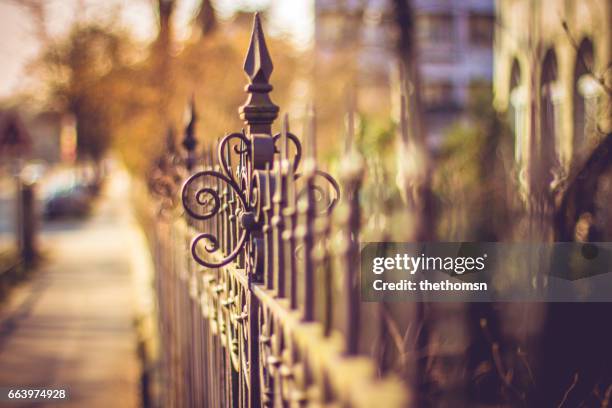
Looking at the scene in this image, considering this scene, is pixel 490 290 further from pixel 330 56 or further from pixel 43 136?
pixel 43 136

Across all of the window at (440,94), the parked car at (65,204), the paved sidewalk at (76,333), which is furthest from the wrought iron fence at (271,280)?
the window at (440,94)

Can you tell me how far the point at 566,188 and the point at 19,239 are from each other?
13246 millimetres

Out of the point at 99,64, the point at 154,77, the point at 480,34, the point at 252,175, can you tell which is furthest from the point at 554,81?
the point at 480,34

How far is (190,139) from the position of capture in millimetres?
3990

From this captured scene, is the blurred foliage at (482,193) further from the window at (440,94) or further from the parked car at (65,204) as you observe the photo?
the window at (440,94)

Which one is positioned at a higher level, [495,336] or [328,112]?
[328,112]

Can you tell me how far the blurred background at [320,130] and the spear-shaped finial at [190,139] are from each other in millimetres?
86

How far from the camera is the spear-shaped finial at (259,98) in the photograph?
87.8 inches

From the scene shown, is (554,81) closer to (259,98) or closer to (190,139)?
(190,139)

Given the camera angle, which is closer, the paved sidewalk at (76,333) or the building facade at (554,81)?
the building facade at (554,81)

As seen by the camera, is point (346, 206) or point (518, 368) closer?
point (346, 206)

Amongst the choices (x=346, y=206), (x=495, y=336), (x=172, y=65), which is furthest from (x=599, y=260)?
(x=172, y=65)

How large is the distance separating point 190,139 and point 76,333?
5.27 meters

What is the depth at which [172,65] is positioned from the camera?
13.8 meters
